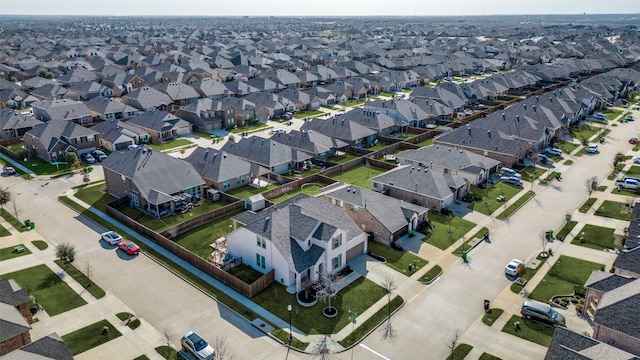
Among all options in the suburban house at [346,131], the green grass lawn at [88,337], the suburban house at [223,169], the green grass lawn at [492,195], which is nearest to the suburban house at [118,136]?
the suburban house at [223,169]

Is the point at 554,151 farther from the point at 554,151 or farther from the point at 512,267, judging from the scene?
the point at 512,267

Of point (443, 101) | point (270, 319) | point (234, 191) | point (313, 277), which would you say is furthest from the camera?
point (443, 101)

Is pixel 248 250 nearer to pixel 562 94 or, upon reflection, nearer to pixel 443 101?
pixel 443 101

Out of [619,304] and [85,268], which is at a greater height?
[619,304]

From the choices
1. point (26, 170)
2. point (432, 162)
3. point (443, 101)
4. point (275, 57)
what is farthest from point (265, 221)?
point (275, 57)

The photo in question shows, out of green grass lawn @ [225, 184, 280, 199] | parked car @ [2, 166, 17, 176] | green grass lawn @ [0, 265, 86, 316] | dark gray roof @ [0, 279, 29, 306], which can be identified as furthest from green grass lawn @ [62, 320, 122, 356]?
parked car @ [2, 166, 17, 176]
